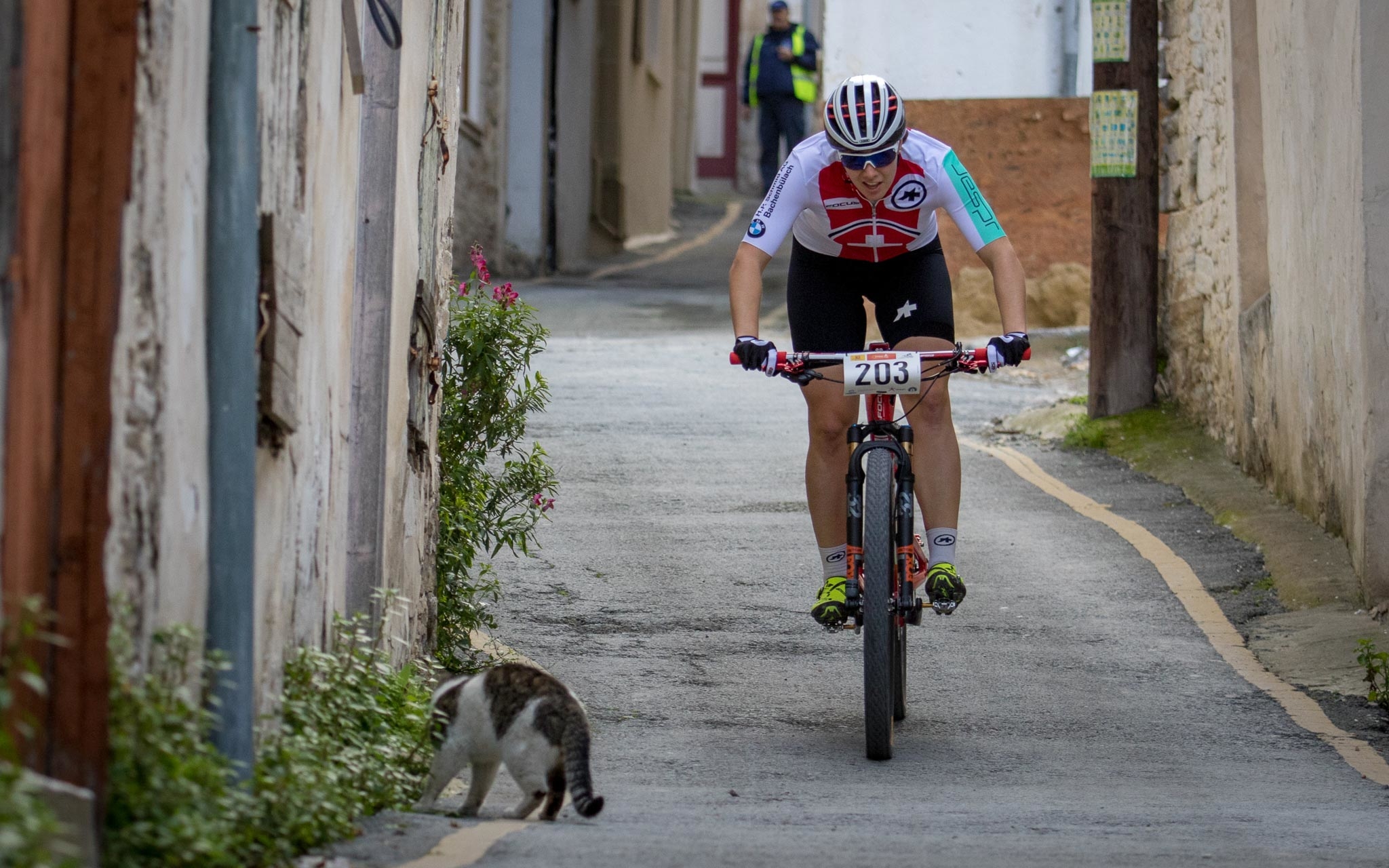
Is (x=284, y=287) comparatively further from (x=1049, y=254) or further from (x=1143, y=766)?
(x=1049, y=254)

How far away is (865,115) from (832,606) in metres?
1.64

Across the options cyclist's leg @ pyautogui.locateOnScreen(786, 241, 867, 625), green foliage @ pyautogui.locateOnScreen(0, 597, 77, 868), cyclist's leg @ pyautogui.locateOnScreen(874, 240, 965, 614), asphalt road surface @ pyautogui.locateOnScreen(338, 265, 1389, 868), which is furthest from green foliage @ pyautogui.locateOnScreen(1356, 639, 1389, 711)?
green foliage @ pyautogui.locateOnScreen(0, 597, 77, 868)

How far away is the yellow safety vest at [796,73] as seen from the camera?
28781 mm

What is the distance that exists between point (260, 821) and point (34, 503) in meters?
1.15

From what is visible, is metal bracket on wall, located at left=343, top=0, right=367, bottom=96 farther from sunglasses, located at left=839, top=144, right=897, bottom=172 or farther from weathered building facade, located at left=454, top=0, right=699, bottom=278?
weathered building facade, located at left=454, top=0, right=699, bottom=278

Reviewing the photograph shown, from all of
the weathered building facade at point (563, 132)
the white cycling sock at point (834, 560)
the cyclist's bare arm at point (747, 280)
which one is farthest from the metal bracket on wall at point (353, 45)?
the weathered building facade at point (563, 132)

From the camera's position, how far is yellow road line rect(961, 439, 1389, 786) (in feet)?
22.4

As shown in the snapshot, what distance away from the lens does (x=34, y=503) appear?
10.3 ft

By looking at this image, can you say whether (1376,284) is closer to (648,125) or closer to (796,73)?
(796,73)

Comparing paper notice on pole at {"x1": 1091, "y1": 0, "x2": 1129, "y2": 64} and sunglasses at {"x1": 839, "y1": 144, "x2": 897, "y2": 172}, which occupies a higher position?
paper notice on pole at {"x1": 1091, "y1": 0, "x2": 1129, "y2": 64}

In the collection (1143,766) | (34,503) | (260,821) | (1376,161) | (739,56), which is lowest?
(1143,766)

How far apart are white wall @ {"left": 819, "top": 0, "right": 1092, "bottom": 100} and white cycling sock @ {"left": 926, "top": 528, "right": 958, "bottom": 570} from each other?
10972mm

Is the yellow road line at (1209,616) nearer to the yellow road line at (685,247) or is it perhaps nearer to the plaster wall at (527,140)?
the plaster wall at (527,140)

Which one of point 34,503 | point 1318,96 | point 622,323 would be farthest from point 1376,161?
point 622,323
